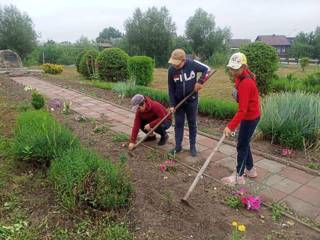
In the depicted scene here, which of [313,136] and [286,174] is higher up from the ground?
[313,136]

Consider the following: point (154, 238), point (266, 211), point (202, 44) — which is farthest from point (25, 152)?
point (202, 44)

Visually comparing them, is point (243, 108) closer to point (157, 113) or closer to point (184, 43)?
point (157, 113)

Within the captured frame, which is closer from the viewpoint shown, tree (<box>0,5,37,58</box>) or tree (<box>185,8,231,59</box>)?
tree (<box>0,5,37,58</box>)

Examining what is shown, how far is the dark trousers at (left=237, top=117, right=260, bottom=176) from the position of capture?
321 cm

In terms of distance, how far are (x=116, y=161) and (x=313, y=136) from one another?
297 cm

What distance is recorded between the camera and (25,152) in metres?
3.44

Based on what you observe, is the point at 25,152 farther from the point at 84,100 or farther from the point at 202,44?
the point at 202,44

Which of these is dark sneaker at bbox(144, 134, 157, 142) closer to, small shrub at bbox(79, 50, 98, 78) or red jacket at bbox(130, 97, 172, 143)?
red jacket at bbox(130, 97, 172, 143)

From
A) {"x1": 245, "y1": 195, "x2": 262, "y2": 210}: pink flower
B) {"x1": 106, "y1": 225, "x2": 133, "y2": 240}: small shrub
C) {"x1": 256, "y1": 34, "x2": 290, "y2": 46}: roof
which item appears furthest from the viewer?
{"x1": 256, "y1": 34, "x2": 290, "y2": 46}: roof

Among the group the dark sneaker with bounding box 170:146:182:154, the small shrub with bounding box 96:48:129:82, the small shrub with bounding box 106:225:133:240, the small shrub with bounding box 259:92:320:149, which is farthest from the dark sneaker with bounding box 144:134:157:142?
the small shrub with bounding box 96:48:129:82

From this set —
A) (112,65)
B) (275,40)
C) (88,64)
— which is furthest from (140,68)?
(275,40)

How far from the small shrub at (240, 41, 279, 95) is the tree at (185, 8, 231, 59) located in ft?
79.6

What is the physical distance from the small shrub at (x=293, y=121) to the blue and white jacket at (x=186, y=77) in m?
1.45

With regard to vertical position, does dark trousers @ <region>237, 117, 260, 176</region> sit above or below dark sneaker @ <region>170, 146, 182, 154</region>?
above
